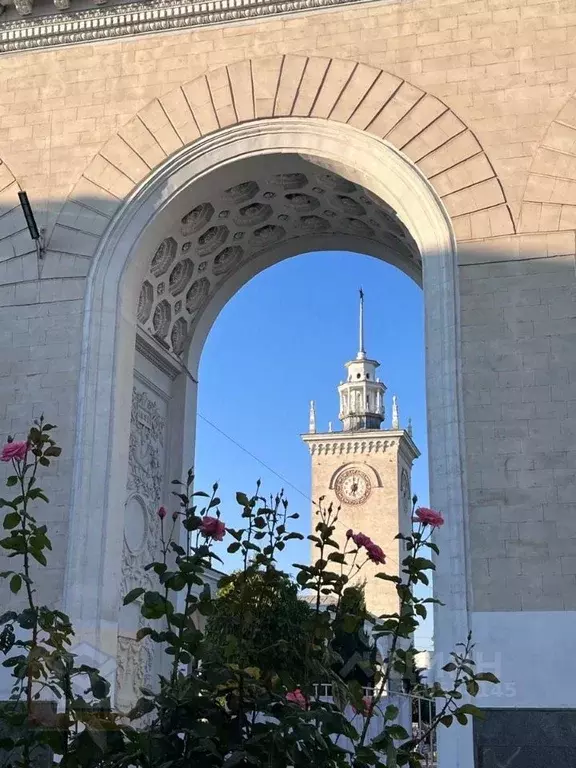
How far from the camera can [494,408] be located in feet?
26.9

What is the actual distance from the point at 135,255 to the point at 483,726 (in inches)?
228

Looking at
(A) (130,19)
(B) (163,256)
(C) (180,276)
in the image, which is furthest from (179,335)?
(A) (130,19)

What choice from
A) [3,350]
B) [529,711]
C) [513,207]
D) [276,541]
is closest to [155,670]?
[3,350]

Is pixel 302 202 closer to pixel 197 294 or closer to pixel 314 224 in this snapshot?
pixel 314 224

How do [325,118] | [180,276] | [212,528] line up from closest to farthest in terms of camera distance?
[212,528] → [325,118] → [180,276]

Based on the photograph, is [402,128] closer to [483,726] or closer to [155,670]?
[483,726]

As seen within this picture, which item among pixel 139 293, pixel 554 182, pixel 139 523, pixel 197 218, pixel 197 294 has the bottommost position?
pixel 139 523

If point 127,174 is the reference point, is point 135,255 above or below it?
below

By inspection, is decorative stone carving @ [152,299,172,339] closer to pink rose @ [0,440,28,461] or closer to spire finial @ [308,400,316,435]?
pink rose @ [0,440,28,461]

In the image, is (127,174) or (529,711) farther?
(127,174)

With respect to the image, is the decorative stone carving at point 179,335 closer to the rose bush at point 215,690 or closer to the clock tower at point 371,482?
the rose bush at point 215,690

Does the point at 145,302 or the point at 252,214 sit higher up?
the point at 252,214

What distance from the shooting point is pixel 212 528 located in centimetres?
327

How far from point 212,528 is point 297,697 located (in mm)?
739
